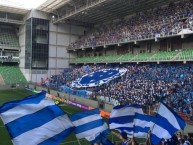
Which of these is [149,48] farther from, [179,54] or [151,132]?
[151,132]

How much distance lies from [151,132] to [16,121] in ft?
15.7

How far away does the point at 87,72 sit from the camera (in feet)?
145

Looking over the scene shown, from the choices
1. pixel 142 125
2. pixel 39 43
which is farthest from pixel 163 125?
pixel 39 43

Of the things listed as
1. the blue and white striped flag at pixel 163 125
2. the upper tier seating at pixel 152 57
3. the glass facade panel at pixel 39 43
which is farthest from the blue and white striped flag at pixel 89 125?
the glass facade panel at pixel 39 43

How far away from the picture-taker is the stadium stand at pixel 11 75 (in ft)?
172

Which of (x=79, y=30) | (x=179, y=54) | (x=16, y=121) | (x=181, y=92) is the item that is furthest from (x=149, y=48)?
(x=16, y=121)

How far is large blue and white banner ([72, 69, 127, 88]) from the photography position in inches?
1408

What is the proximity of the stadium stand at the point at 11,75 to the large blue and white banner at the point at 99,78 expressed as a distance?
57.1ft

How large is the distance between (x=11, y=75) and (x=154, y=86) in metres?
34.4

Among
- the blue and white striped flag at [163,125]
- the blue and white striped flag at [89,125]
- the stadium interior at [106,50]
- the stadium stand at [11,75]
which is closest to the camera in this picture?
the blue and white striped flag at [89,125]

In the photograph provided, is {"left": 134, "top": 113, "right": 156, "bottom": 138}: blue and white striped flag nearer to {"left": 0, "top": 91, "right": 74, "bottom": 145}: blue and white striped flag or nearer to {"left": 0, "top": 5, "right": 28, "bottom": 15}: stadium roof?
{"left": 0, "top": 91, "right": 74, "bottom": 145}: blue and white striped flag

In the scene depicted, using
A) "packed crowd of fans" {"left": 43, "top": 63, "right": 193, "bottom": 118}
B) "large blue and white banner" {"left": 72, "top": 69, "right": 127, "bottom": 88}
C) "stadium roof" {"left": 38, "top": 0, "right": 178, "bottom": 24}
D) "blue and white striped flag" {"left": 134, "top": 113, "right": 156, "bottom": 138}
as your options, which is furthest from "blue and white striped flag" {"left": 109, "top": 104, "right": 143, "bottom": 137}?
"stadium roof" {"left": 38, "top": 0, "right": 178, "bottom": 24}

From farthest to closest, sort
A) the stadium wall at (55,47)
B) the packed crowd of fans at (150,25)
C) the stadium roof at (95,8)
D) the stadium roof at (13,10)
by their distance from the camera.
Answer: the stadium wall at (55,47) < the stadium roof at (13,10) < the stadium roof at (95,8) < the packed crowd of fans at (150,25)

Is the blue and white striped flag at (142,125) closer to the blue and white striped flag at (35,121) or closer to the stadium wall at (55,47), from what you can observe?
the blue and white striped flag at (35,121)
